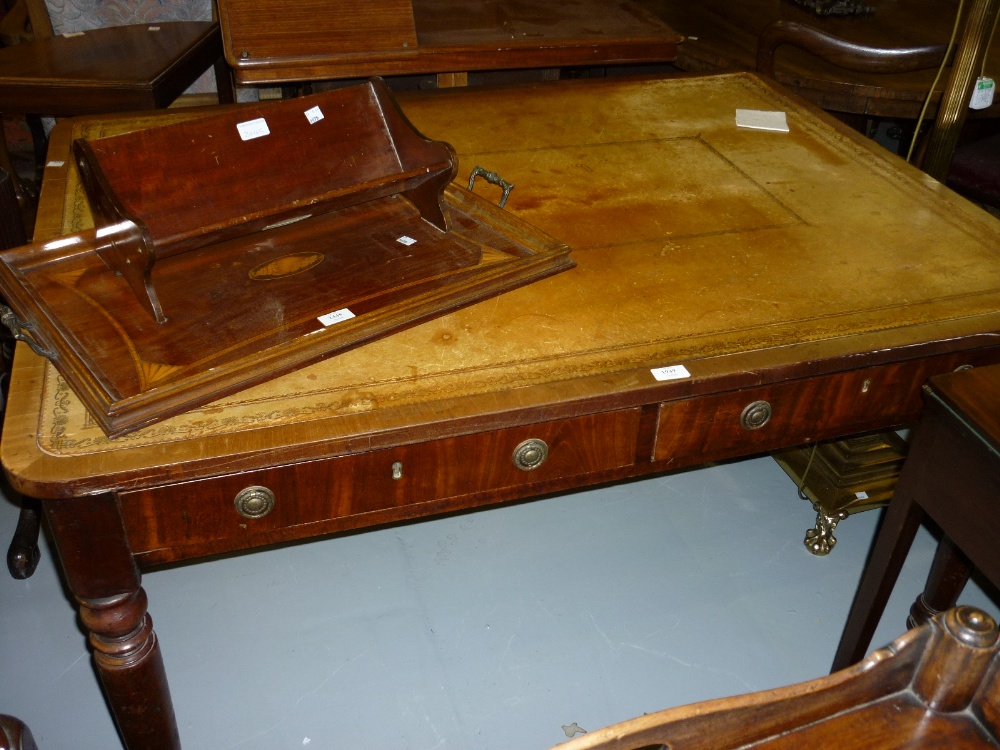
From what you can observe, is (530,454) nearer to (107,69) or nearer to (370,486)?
(370,486)

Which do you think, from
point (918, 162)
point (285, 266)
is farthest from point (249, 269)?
point (918, 162)

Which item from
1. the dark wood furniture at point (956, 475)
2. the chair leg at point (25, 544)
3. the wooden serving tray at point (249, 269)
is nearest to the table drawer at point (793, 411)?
the dark wood furniture at point (956, 475)


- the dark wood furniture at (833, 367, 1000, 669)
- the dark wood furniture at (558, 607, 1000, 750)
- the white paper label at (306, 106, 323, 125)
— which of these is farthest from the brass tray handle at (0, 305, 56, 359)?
the dark wood furniture at (833, 367, 1000, 669)

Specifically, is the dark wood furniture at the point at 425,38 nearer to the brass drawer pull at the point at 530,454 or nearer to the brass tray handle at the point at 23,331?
the brass tray handle at the point at 23,331

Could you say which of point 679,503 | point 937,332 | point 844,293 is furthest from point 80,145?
point 679,503

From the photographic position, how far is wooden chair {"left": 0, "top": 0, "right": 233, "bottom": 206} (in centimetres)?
289

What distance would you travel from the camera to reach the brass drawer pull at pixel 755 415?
1484 mm

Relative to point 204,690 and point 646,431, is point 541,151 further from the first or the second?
point 204,690

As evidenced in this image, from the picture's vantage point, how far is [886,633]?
209cm

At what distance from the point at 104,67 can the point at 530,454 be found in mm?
2369

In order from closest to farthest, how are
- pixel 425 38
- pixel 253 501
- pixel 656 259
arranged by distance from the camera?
1. pixel 253 501
2. pixel 656 259
3. pixel 425 38

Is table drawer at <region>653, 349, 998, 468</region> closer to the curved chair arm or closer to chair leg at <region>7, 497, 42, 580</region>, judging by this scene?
the curved chair arm

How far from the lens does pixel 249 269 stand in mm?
1526

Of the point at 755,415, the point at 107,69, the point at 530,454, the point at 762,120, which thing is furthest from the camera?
the point at 107,69
